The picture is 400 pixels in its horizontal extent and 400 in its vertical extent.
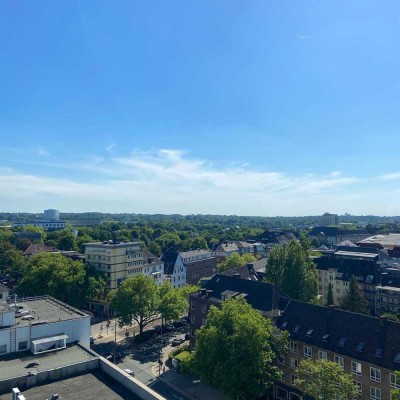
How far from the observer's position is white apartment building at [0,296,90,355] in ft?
92.1

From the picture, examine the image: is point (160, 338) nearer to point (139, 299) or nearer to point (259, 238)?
point (139, 299)

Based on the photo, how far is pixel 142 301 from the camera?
62281 mm

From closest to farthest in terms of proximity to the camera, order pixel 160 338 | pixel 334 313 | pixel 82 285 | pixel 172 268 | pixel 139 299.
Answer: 1. pixel 334 313
2. pixel 139 299
3. pixel 160 338
4. pixel 82 285
5. pixel 172 268

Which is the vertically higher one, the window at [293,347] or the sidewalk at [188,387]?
the window at [293,347]

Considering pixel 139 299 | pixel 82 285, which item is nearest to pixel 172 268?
pixel 82 285

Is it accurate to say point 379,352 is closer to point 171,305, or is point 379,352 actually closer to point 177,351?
point 177,351

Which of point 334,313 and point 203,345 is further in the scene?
point 334,313

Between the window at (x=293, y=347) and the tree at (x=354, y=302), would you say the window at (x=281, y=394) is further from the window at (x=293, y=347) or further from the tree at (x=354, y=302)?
the tree at (x=354, y=302)

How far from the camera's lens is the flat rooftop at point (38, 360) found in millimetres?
24641

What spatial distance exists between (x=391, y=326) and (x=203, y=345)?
20.2m

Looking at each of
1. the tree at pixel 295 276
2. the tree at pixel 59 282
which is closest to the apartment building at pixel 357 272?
the tree at pixel 295 276

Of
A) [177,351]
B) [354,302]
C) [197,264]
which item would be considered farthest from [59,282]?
[354,302]

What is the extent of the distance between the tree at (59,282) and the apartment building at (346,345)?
4208 cm

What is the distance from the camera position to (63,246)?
142000 mm
